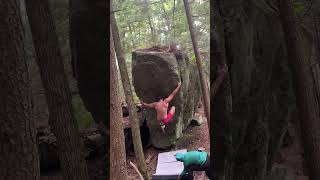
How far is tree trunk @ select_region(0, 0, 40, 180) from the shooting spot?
2.32 m

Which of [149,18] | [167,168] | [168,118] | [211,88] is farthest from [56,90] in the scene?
[149,18]

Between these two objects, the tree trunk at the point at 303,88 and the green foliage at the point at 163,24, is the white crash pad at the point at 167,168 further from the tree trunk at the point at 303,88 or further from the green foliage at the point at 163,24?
the tree trunk at the point at 303,88

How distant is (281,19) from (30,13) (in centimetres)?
204

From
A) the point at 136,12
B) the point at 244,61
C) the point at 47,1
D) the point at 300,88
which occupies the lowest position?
the point at 300,88

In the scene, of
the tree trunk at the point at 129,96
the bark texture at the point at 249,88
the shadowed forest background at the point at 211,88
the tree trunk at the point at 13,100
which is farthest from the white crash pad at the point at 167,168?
the tree trunk at the point at 13,100

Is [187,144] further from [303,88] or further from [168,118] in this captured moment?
[303,88]

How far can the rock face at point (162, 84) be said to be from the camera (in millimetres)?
9875

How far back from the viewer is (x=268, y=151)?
2.92 meters

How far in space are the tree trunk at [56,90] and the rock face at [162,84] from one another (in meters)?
6.74

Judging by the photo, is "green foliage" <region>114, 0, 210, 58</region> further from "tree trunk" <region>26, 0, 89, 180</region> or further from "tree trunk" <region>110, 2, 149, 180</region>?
"tree trunk" <region>26, 0, 89, 180</region>

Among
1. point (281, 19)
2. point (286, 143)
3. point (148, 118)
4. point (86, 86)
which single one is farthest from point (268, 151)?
point (148, 118)

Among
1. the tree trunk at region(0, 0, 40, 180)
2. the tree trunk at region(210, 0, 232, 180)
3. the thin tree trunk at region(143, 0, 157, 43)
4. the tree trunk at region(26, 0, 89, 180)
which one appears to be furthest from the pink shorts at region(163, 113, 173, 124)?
the tree trunk at region(0, 0, 40, 180)

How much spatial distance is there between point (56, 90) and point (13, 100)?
78 centimetres

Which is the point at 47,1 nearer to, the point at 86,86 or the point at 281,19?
the point at 86,86
